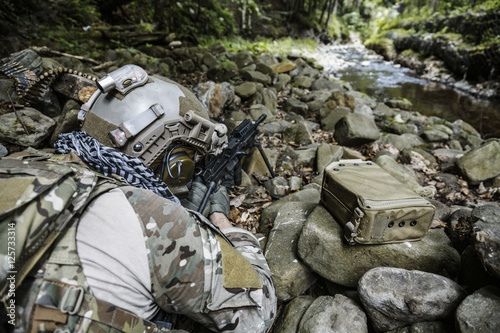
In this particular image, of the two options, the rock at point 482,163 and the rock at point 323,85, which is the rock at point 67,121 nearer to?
the rock at point 482,163

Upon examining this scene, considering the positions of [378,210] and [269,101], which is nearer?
[378,210]

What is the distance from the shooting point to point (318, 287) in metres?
2.21

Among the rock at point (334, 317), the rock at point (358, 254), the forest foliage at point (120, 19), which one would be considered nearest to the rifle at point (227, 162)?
the rock at point (358, 254)

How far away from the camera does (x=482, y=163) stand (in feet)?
13.0

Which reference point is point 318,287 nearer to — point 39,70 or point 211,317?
point 211,317

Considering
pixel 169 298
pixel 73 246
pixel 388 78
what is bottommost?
pixel 388 78

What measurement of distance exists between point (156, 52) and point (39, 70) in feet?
16.2

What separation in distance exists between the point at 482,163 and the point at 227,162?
412 centimetres

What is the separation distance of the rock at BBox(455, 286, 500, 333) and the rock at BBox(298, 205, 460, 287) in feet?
1.38

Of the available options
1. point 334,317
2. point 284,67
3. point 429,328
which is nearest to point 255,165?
point 334,317

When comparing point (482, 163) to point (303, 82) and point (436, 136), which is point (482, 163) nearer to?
point (436, 136)

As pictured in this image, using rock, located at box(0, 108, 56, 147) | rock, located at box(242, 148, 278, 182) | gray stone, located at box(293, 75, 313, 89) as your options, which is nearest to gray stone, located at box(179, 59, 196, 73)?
gray stone, located at box(293, 75, 313, 89)

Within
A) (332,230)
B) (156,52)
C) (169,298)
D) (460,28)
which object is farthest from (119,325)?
(460,28)

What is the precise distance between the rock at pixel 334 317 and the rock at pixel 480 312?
21.2 inches
